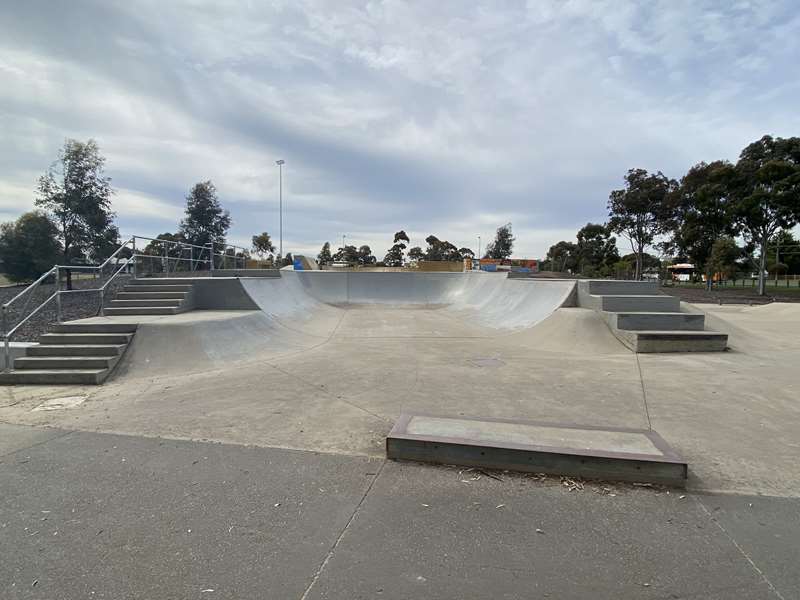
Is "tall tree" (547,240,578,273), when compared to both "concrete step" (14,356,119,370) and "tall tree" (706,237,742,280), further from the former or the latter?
"concrete step" (14,356,119,370)

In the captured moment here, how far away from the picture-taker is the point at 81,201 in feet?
62.3

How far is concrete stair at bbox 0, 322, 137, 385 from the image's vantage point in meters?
5.83

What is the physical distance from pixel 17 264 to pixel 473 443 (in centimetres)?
3589

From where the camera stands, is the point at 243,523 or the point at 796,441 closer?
the point at 243,523

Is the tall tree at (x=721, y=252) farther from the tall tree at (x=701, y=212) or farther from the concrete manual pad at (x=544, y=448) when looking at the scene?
the concrete manual pad at (x=544, y=448)

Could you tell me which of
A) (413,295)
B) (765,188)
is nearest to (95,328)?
(413,295)

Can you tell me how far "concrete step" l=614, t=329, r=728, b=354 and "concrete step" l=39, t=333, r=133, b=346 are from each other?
9853mm

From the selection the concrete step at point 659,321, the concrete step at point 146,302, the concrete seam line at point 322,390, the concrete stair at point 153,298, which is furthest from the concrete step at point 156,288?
the concrete step at point 659,321

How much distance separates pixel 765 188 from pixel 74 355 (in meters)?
38.2

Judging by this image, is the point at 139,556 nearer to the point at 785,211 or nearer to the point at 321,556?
the point at 321,556

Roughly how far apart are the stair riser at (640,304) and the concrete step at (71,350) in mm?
10350

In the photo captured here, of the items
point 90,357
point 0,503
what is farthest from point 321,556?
point 90,357

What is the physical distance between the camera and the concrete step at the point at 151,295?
9070 millimetres

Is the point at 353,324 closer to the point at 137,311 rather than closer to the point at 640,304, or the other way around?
the point at 137,311
